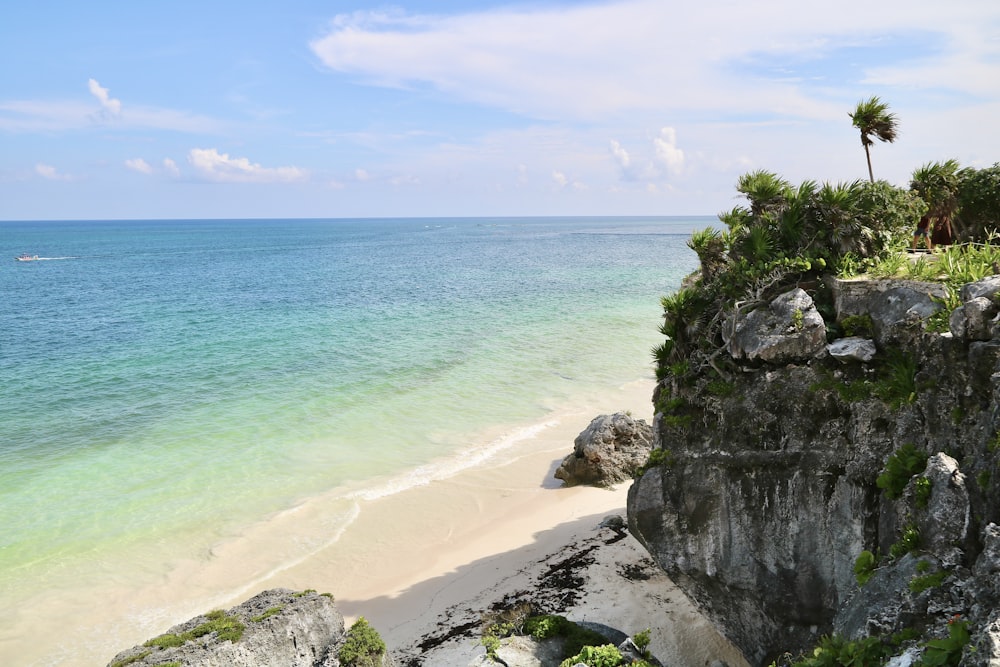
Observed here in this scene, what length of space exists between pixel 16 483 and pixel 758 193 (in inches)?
919

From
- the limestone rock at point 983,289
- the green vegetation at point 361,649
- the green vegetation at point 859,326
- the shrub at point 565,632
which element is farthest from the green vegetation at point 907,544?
the green vegetation at point 361,649

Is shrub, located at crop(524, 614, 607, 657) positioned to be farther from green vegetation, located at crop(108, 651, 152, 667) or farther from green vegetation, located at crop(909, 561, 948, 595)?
green vegetation, located at crop(108, 651, 152, 667)

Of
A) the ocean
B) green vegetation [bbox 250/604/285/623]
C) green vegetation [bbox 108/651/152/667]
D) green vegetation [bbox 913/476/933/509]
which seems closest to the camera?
green vegetation [bbox 913/476/933/509]

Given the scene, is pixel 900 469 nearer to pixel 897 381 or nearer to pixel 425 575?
pixel 897 381

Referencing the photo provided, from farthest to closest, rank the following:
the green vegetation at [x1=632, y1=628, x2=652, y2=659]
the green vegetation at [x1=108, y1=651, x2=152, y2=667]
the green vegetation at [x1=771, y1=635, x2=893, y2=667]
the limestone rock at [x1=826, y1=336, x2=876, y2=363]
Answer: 1. the green vegetation at [x1=632, y1=628, x2=652, y2=659]
2. the green vegetation at [x1=108, y1=651, x2=152, y2=667]
3. the limestone rock at [x1=826, y1=336, x2=876, y2=363]
4. the green vegetation at [x1=771, y1=635, x2=893, y2=667]

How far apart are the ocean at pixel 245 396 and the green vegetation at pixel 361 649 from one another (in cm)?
754

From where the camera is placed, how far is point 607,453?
20609 millimetres

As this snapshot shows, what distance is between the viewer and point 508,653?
1121 centimetres

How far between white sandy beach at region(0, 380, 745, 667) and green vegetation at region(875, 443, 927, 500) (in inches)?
179

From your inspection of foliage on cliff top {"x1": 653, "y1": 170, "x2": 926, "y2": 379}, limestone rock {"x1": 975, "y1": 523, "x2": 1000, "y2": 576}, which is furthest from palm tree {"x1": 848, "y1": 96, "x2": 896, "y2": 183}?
limestone rock {"x1": 975, "y1": 523, "x2": 1000, "y2": 576}

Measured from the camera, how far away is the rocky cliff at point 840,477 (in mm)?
7422

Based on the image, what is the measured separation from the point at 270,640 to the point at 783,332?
9.53 metres

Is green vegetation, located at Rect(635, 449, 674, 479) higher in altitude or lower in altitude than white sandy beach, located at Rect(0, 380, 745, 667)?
higher

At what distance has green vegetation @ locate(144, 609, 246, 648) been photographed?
1084cm
